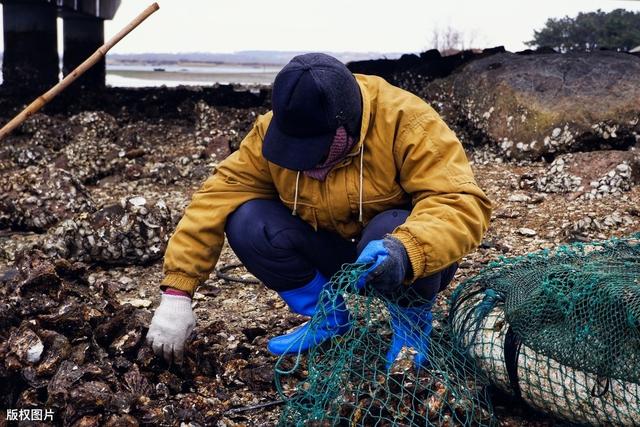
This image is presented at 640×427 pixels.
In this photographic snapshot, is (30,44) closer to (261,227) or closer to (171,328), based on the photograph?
(261,227)

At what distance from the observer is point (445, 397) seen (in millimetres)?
2543

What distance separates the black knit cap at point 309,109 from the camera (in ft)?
8.70

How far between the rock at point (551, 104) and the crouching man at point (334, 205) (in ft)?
12.2

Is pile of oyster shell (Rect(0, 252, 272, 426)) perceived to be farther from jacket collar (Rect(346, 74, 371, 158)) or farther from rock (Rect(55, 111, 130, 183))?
rock (Rect(55, 111, 130, 183))

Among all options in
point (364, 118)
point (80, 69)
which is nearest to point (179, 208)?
point (80, 69)

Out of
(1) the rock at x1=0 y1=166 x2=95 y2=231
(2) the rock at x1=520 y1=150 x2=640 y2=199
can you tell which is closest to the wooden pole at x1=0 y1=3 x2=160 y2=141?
(1) the rock at x1=0 y1=166 x2=95 y2=231

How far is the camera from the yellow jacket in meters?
2.67

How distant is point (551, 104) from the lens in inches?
257

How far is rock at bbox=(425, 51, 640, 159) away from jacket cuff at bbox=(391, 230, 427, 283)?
419 centimetres

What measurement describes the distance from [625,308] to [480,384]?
2.06ft

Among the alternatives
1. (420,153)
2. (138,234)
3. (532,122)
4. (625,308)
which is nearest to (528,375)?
(625,308)

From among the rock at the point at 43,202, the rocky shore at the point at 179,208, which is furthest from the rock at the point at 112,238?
the rock at the point at 43,202

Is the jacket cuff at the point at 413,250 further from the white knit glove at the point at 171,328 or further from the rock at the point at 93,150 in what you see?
the rock at the point at 93,150

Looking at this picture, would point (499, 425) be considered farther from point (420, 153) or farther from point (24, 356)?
point (24, 356)
